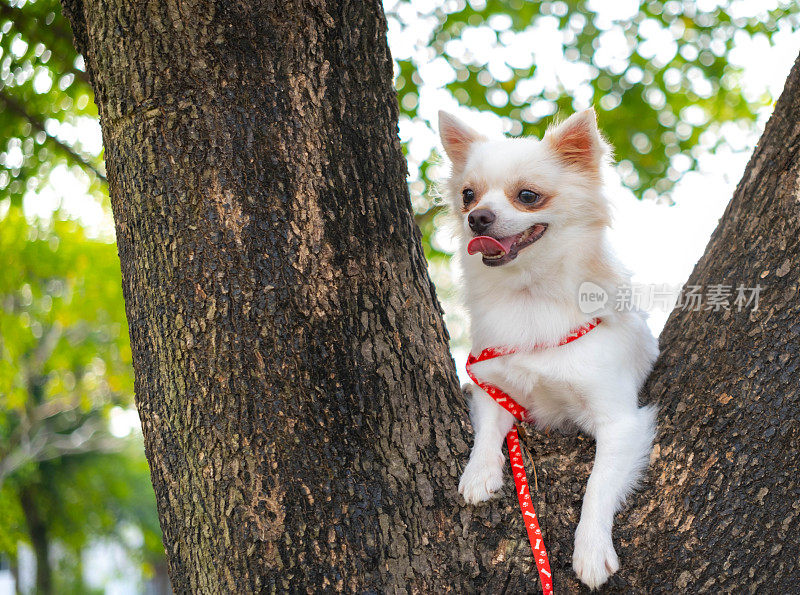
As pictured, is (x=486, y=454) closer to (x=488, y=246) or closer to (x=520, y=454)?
(x=520, y=454)

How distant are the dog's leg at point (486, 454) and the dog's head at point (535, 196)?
51cm

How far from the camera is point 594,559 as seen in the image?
1977mm

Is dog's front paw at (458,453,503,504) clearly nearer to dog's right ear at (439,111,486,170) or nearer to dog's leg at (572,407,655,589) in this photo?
dog's leg at (572,407,655,589)

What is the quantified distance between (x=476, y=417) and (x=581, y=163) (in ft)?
3.51

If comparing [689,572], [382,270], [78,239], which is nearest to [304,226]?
[382,270]

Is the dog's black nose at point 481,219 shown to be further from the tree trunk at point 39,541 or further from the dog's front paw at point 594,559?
the tree trunk at point 39,541

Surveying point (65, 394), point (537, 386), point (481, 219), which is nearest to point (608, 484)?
point (537, 386)

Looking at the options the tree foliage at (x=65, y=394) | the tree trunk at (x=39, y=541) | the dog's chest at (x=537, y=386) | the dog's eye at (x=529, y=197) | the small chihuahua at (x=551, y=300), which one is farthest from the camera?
the tree trunk at (x=39, y=541)

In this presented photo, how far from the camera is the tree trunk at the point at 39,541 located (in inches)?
670

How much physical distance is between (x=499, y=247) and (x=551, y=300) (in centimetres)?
A: 29

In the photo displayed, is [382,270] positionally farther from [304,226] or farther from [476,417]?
[476,417]

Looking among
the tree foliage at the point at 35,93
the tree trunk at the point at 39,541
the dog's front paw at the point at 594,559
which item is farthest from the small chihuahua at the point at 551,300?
the tree trunk at the point at 39,541

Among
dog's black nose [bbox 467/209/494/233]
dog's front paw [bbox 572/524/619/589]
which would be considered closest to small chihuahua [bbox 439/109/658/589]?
dog's black nose [bbox 467/209/494/233]

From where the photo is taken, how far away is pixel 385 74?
224 centimetres
